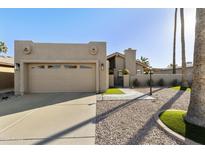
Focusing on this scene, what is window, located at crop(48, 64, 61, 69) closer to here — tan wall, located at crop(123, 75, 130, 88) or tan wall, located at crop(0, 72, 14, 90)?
tan wall, located at crop(0, 72, 14, 90)

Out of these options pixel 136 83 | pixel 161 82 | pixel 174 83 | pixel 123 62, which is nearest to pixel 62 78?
pixel 136 83

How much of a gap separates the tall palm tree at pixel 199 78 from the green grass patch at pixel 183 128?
10.9 inches

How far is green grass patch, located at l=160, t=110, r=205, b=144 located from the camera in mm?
3809

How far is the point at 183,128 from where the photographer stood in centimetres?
430

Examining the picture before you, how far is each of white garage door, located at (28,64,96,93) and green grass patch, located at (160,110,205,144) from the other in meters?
8.31

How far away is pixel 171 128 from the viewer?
14.3ft

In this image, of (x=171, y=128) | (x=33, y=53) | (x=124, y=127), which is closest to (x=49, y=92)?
(x=33, y=53)

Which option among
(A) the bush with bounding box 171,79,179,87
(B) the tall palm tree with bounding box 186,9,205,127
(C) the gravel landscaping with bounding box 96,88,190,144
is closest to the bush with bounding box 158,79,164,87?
(A) the bush with bounding box 171,79,179,87

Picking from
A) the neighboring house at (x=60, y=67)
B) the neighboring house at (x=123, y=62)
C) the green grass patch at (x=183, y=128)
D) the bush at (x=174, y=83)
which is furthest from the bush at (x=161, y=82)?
the green grass patch at (x=183, y=128)

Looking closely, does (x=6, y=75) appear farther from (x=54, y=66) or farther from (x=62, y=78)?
(x=62, y=78)

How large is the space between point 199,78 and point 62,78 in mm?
10426

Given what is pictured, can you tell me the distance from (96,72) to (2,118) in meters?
7.81
